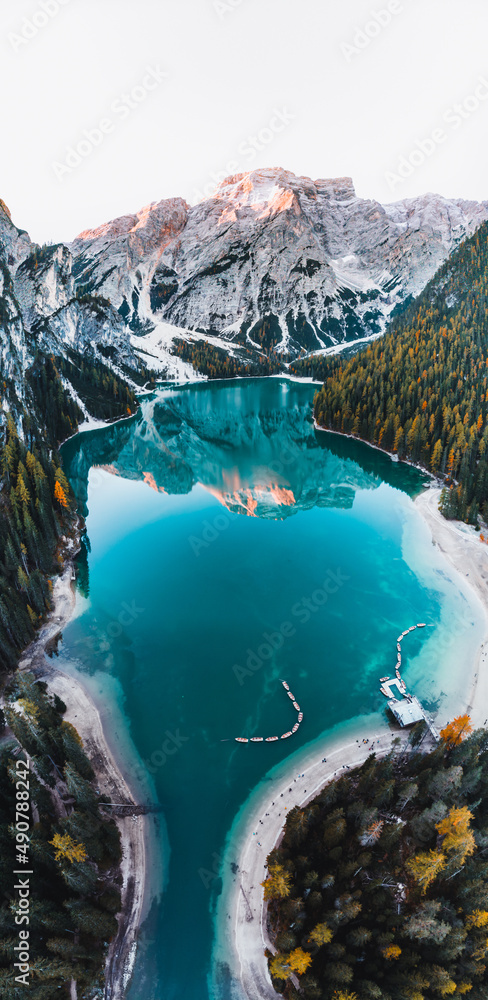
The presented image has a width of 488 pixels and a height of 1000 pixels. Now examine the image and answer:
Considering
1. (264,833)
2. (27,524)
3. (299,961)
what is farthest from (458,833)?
(27,524)

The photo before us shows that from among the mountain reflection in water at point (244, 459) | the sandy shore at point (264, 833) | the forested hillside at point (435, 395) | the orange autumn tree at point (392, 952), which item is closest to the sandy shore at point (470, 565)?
the sandy shore at point (264, 833)

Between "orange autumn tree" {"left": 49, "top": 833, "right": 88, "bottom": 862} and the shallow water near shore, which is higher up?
"orange autumn tree" {"left": 49, "top": 833, "right": 88, "bottom": 862}

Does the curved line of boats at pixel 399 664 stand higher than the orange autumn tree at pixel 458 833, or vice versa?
the orange autumn tree at pixel 458 833

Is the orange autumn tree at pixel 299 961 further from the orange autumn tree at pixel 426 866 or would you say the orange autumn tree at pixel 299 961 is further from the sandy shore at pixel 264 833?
the orange autumn tree at pixel 426 866

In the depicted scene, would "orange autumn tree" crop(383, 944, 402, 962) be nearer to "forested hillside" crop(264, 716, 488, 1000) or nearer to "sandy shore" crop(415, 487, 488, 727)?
"forested hillside" crop(264, 716, 488, 1000)

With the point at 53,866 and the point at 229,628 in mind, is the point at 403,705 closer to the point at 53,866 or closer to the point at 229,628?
the point at 229,628

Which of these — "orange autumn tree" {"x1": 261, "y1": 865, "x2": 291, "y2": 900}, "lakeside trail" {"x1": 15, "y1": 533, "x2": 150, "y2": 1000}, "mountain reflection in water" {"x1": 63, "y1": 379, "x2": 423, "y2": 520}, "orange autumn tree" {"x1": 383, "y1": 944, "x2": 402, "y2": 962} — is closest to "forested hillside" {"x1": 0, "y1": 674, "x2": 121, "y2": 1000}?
"lakeside trail" {"x1": 15, "y1": 533, "x2": 150, "y2": 1000}

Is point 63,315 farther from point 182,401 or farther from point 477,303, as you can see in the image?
point 477,303
